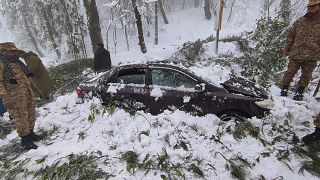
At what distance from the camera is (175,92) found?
20.6ft

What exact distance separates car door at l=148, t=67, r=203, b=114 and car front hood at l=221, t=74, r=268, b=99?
2.19 ft

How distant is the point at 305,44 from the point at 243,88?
1642 millimetres

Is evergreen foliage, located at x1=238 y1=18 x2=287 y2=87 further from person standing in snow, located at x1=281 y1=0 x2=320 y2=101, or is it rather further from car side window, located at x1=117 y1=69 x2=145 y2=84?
car side window, located at x1=117 y1=69 x2=145 y2=84

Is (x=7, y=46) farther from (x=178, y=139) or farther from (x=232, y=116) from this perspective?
(x=232, y=116)

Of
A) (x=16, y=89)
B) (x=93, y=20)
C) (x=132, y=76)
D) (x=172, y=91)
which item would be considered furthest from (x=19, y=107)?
(x=93, y=20)


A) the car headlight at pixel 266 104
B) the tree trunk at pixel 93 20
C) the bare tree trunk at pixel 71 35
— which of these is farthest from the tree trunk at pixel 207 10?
the car headlight at pixel 266 104

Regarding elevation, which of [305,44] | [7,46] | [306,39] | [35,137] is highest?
[7,46]

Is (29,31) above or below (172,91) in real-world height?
below

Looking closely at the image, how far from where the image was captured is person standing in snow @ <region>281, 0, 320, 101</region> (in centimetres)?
620

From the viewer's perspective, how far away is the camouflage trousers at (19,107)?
5.88 m

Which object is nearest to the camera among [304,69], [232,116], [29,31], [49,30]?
[232,116]

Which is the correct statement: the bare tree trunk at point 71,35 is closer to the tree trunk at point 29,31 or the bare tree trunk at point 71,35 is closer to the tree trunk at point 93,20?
the tree trunk at point 93,20

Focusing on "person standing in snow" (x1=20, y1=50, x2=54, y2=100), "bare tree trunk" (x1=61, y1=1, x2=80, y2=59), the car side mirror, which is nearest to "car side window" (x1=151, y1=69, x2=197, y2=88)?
the car side mirror

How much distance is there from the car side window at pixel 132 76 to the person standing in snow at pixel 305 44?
3.26 meters
